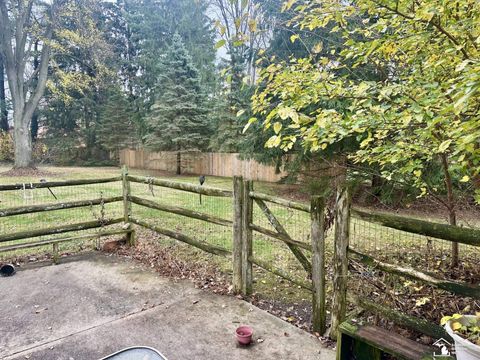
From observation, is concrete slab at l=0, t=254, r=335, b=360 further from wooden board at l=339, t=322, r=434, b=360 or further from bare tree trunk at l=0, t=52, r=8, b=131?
bare tree trunk at l=0, t=52, r=8, b=131

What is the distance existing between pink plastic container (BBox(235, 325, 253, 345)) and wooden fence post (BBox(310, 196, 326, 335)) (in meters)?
0.59

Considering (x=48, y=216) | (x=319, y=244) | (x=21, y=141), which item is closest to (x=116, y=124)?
(x=21, y=141)

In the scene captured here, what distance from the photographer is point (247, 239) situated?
3449 mm

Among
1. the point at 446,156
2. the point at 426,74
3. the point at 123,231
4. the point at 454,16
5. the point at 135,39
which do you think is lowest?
the point at 123,231

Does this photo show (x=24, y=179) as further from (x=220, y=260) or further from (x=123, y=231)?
(x=220, y=260)

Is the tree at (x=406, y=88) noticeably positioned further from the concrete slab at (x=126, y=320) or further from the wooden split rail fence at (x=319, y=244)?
the concrete slab at (x=126, y=320)

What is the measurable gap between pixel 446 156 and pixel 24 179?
15040mm

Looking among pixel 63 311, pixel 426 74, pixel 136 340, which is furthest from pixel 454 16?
pixel 63 311

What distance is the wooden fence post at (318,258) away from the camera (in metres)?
2.77

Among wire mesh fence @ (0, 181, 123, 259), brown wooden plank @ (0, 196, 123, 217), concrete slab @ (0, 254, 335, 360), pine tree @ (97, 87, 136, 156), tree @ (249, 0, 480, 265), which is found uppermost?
pine tree @ (97, 87, 136, 156)

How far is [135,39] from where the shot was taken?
25547 mm

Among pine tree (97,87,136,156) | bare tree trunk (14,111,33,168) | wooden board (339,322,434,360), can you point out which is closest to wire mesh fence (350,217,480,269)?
wooden board (339,322,434,360)

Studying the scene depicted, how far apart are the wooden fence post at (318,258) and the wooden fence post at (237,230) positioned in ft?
2.93

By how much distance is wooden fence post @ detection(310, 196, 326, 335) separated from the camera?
109 inches
